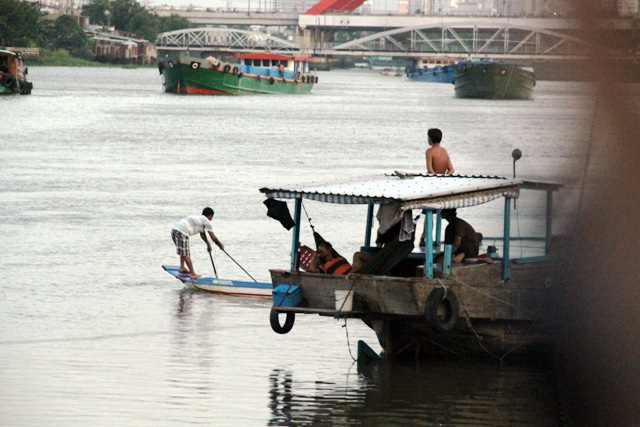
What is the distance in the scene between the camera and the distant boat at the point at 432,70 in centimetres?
12649

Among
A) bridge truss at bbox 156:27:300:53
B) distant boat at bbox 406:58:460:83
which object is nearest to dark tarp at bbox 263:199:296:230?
distant boat at bbox 406:58:460:83

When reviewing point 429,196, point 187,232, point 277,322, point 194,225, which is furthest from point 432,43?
point 429,196

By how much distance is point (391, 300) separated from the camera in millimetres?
12539

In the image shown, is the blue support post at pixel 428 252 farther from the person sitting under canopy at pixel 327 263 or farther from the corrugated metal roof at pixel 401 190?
the person sitting under canopy at pixel 327 263

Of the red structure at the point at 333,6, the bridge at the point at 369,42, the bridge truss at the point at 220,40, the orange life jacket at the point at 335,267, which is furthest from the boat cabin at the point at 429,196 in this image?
the red structure at the point at 333,6

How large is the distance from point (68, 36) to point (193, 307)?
137 meters

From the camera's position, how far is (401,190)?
42.2 feet

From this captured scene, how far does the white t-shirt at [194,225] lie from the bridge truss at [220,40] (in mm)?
127634

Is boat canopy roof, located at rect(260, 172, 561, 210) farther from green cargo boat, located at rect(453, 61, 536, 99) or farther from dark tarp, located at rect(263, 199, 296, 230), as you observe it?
green cargo boat, located at rect(453, 61, 536, 99)

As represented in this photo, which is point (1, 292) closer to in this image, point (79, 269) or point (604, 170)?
point (79, 269)

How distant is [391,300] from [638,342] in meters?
2.86

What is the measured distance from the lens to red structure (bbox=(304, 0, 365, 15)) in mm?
157875

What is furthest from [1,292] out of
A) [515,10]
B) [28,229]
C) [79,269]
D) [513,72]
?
[513,72]

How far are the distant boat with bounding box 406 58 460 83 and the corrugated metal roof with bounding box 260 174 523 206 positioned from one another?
104m
